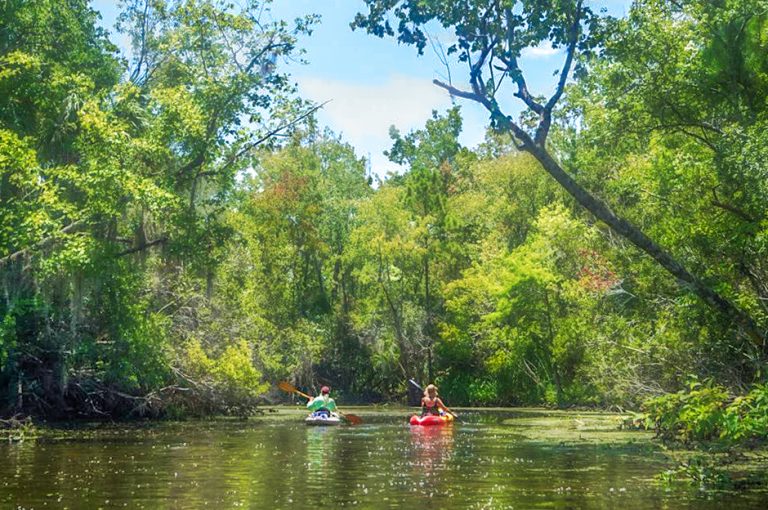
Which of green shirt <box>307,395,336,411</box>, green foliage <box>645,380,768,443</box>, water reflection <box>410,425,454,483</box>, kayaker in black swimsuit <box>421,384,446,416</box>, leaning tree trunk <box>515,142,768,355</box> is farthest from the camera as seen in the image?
green shirt <box>307,395,336,411</box>

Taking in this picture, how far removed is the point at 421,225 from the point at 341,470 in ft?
116

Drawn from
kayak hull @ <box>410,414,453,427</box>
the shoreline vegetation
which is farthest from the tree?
kayak hull @ <box>410,414,453,427</box>

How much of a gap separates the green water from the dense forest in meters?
2.22

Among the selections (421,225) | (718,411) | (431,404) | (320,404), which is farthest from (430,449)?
(421,225)

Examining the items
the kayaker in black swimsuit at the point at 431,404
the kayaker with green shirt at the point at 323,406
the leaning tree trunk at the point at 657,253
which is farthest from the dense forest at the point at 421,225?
A: the kayaker in black swimsuit at the point at 431,404

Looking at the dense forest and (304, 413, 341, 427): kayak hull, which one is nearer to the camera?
the dense forest

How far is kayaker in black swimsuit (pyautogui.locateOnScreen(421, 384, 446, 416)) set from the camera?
28656 millimetres

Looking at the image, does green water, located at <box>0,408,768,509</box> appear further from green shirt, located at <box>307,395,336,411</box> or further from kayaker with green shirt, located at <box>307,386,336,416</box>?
green shirt, located at <box>307,395,336,411</box>

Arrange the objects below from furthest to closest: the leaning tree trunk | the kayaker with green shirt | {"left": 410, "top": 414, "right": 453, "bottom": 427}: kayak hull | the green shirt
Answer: the green shirt, the kayaker with green shirt, {"left": 410, "top": 414, "right": 453, "bottom": 427}: kayak hull, the leaning tree trunk

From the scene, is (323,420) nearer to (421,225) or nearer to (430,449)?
(430,449)

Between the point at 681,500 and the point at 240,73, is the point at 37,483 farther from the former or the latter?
the point at 240,73

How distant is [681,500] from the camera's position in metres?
10.8

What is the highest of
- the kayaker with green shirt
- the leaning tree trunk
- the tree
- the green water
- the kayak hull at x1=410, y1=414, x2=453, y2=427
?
the tree

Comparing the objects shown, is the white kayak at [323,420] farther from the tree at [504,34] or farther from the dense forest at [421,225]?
the tree at [504,34]
